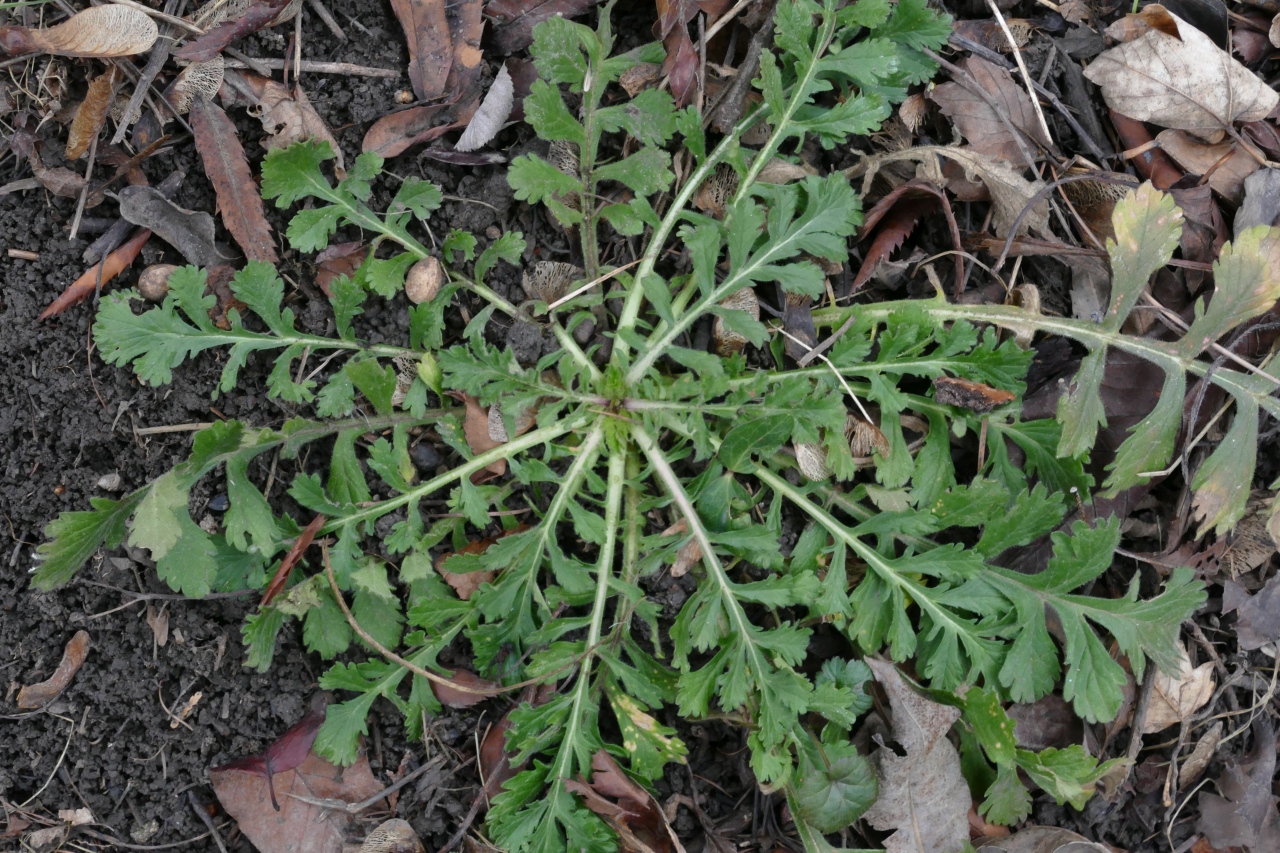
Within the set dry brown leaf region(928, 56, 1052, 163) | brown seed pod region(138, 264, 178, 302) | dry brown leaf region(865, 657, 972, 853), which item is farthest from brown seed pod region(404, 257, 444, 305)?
dry brown leaf region(865, 657, 972, 853)

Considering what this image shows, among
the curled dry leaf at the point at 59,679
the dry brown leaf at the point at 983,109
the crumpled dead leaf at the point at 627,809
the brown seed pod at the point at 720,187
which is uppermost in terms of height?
the dry brown leaf at the point at 983,109

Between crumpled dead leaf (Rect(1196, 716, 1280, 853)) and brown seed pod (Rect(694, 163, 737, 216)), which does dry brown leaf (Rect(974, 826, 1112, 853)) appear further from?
brown seed pod (Rect(694, 163, 737, 216))

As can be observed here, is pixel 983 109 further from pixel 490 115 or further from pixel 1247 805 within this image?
pixel 1247 805

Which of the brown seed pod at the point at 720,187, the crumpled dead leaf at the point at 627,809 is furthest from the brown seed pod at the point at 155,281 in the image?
the crumpled dead leaf at the point at 627,809

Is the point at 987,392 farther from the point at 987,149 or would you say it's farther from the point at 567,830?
the point at 567,830

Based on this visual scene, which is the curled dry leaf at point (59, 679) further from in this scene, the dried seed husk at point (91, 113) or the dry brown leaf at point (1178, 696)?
the dry brown leaf at point (1178, 696)
